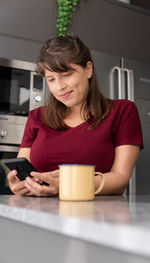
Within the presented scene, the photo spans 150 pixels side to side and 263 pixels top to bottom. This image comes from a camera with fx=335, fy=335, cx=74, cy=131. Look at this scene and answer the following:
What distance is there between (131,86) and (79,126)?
128 cm

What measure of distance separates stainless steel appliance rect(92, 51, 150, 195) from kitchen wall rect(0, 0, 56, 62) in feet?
1.39

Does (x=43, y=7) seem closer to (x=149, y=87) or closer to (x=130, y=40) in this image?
(x=130, y=40)

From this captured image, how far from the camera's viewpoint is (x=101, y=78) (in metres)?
2.53

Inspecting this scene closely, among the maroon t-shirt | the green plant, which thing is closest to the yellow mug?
the maroon t-shirt

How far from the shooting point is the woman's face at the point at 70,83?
1279mm

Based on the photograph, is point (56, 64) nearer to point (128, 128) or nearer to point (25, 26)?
point (128, 128)

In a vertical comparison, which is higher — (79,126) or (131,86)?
(131,86)

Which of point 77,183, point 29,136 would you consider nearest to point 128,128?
point 29,136

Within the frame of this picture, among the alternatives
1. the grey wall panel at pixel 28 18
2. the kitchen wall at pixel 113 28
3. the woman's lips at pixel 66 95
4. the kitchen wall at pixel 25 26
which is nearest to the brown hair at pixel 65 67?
the woman's lips at pixel 66 95

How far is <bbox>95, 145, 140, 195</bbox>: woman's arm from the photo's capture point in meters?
1.13

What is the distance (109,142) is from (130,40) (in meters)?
1.78

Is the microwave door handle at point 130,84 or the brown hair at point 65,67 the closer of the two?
the brown hair at point 65,67

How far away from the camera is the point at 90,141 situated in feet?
4.26

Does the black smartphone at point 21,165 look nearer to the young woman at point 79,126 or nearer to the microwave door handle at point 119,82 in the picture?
the young woman at point 79,126
